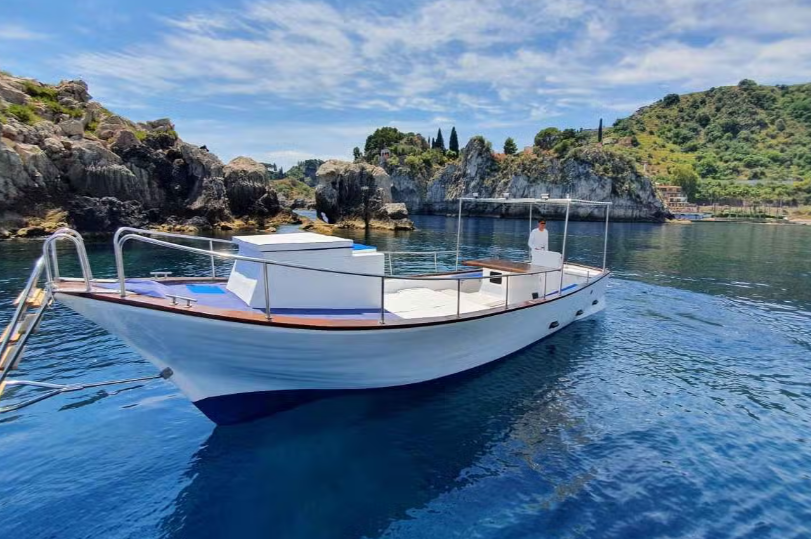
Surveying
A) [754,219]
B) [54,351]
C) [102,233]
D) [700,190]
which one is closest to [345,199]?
[102,233]

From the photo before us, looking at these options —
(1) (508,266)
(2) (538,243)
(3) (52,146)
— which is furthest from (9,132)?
(2) (538,243)

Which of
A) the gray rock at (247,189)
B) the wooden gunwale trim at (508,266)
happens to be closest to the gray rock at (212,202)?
the gray rock at (247,189)

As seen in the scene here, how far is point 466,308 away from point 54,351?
12449 mm

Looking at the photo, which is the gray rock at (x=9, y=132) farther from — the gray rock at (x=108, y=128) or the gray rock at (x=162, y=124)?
the gray rock at (x=162, y=124)

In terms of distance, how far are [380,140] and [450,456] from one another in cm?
16526

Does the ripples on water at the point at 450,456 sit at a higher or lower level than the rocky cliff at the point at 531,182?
lower

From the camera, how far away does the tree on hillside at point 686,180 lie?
152625 millimetres

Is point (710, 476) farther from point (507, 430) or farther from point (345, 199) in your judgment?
point (345, 199)

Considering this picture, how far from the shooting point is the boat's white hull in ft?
23.4

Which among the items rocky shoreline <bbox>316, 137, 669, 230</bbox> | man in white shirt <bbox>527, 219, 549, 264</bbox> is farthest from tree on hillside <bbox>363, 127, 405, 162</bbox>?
man in white shirt <bbox>527, 219, 549, 264</bbox>

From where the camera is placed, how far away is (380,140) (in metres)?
165

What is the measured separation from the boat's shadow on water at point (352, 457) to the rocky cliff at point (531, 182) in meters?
102

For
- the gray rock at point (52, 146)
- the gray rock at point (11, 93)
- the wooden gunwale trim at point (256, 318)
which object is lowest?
the wooden gunwale trim at point (256, 318)

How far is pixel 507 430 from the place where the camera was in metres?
9.23
